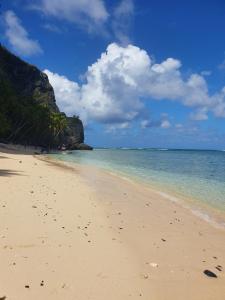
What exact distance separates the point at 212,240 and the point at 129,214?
3.23 metres

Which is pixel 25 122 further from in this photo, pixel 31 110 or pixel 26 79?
pixel 26 79

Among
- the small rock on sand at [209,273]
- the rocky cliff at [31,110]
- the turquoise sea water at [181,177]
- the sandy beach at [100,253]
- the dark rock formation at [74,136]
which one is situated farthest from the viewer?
the dark rock formation at [74,136]

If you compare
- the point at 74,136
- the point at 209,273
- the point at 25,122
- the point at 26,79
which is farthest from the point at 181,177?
the point at 74,136

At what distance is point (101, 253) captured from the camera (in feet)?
23.0

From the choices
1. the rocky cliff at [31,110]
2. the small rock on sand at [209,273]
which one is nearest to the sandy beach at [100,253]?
the small rock on sand at [209,273]

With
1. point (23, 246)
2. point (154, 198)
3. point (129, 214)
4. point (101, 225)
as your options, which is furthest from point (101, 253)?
point (154, 198)

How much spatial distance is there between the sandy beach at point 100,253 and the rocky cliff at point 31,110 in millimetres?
40551

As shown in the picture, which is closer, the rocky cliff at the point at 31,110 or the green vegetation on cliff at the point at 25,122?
the green vegetation on cliff at the point at 25,122

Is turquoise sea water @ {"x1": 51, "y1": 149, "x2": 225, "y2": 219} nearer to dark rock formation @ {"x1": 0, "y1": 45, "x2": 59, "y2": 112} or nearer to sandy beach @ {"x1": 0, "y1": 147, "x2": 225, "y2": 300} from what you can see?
sandy beach @ {"x1": 0, "y1": 147, "x2": 225, "y2": 300}

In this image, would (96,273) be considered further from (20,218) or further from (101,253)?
(20,218)

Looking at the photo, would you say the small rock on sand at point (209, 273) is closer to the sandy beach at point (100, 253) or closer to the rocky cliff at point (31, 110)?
the sandy beach at point (100, 253)

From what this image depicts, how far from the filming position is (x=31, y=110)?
82.1m

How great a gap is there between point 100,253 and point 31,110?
3089 inches

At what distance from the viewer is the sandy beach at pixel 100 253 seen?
17.6 ft
